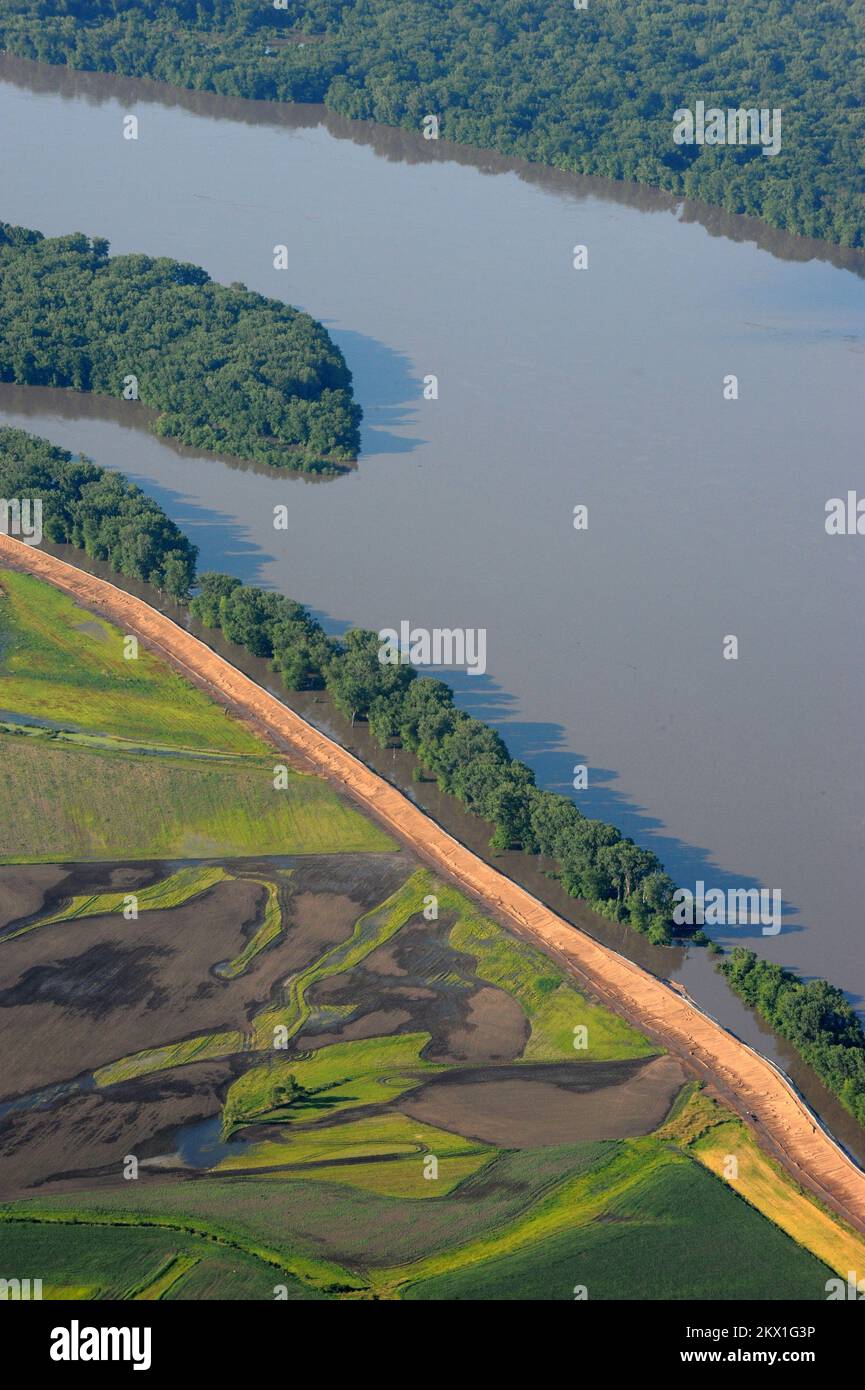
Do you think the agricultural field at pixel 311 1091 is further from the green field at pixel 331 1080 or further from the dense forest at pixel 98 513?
the dense forest at pixel 98 513

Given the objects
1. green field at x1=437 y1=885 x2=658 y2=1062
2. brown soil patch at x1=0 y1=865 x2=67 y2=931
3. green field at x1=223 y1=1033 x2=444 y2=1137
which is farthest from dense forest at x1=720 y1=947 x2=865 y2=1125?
brown soil patch at x1=0 y1=865 x2=67 y2=931

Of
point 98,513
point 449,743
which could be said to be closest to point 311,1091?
point 449,743

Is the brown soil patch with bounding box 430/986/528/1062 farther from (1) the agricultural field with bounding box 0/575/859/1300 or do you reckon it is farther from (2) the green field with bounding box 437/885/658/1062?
(2) the green field with bounding box 437/885/658/1062

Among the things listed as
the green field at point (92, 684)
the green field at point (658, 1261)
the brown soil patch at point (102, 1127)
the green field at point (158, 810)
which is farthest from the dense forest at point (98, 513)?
the green field at point (658, 1261)

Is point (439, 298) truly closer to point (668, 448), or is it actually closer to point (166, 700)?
point (668, 448)

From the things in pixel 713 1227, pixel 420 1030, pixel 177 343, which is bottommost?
pixel 713 1227

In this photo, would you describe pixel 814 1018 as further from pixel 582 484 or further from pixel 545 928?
pixel 582 484

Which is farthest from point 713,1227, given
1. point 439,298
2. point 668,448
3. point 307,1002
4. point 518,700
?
point 439,298
